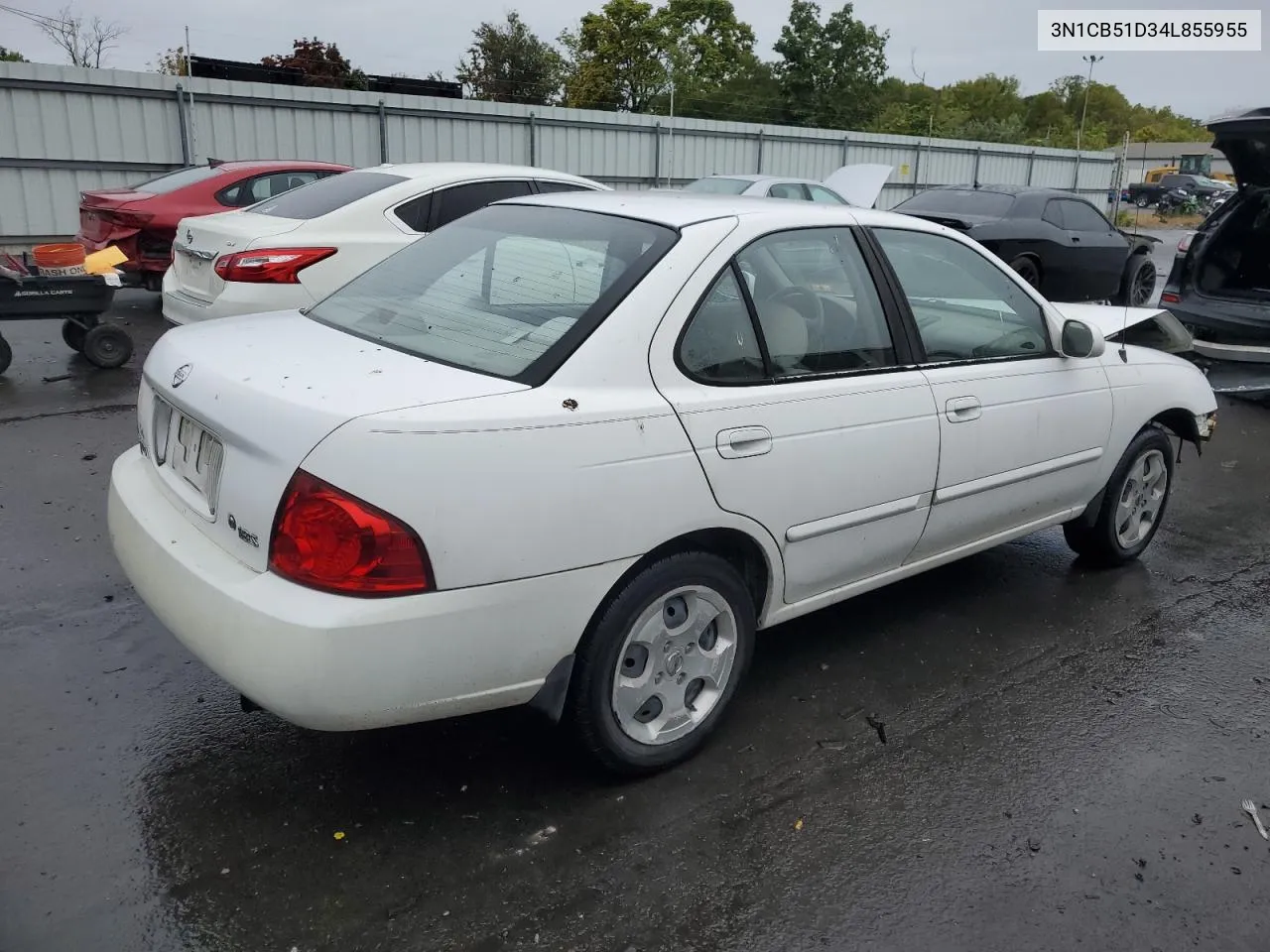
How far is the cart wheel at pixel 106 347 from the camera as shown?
7961mm

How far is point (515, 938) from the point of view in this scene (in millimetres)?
2488

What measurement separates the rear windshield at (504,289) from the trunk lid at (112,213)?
6986 millimetres

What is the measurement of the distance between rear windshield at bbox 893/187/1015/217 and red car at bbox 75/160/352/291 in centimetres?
688

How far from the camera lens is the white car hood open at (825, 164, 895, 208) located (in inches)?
400

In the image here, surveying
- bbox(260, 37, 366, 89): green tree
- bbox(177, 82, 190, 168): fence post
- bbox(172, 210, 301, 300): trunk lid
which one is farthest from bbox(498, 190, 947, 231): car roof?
bbox(260, 37, 366, 89): green tree

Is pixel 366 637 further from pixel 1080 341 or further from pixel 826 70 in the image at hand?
pixel 826 70

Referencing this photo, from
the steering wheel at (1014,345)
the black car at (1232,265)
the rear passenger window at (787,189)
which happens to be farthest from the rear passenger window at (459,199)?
the rear passenger window at (787,189)

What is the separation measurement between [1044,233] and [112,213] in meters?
9.86

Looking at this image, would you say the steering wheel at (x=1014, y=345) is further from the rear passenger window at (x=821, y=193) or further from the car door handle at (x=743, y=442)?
the rear passenger window at (x=821, y=193)

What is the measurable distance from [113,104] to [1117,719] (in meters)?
15.1

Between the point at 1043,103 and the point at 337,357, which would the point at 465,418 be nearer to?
the point at 337,357

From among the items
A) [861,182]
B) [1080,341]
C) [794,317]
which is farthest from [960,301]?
[861,182]

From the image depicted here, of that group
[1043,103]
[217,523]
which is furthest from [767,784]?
[1043,103]

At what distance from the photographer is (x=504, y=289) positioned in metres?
3.33
